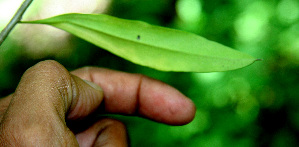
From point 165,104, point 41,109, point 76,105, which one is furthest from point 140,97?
point 41,109

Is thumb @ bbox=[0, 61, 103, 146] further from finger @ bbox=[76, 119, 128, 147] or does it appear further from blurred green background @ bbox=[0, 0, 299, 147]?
blurred green background @ bbox=[0, 0, 299, 147]

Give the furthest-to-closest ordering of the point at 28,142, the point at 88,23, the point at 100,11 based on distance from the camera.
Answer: the point at 100,11 < the point at 88,23 < the point at 28,142

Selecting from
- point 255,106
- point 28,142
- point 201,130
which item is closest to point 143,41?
point 28,142

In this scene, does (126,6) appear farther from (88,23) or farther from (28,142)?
(28,142)

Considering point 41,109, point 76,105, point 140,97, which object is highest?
point 41,109

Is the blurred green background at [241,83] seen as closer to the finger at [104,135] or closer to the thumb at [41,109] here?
the finger at [104,135]

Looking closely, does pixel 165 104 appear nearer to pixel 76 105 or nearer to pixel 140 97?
pixel 140 97

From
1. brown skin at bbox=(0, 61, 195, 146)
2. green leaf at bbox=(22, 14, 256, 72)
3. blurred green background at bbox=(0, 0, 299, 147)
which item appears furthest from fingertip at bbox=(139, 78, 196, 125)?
blurred green background at bbox=(0, 0, 299, 147)
